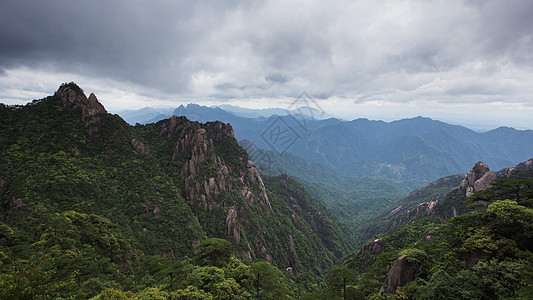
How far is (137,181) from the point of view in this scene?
65.8 metres

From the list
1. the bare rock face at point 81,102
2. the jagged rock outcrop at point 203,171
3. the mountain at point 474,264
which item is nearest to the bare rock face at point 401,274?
the mountain at point 474,264

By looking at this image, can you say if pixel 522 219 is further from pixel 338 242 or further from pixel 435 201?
pixel 338 242

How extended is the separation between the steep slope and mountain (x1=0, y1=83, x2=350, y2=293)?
282mm

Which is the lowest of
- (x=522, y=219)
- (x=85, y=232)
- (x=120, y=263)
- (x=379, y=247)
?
(x=379, y=247)

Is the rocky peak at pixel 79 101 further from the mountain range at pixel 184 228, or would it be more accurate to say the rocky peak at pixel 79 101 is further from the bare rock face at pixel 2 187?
the bare rock face at pixel 2 187

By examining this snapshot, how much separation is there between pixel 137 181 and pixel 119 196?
7.78 m

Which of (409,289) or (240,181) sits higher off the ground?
(409,289)

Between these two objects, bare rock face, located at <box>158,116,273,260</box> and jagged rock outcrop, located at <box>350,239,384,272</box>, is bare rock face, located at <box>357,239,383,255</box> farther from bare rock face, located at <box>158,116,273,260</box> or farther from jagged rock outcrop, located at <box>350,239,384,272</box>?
bare rock face, located at <box>158,116,273,260</box>

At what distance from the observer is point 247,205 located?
91125 mm

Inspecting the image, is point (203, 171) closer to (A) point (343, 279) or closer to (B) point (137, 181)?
(B) point (137, 181)

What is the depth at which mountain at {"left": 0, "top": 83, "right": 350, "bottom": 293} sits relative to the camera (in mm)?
34281

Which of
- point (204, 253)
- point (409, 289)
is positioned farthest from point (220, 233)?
point (409, 289)

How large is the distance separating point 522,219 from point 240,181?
8856 cm

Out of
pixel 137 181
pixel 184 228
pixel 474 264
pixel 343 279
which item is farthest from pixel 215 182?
pixel 474 264
